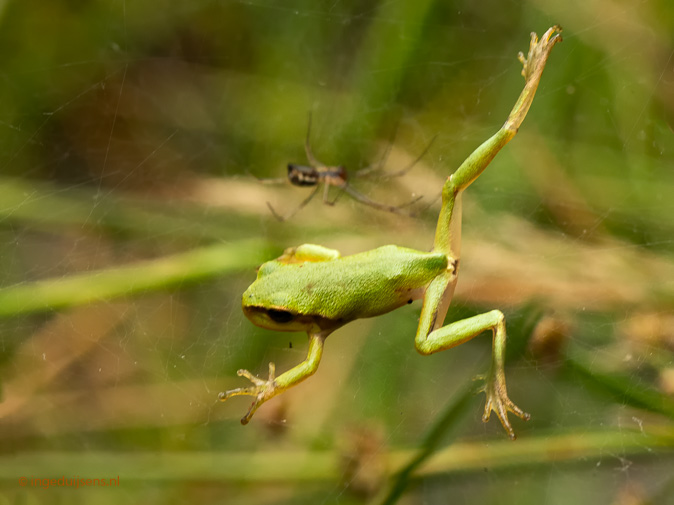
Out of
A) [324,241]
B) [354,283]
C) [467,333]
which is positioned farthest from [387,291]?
[324,241]

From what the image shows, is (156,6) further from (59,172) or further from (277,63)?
(59,172)

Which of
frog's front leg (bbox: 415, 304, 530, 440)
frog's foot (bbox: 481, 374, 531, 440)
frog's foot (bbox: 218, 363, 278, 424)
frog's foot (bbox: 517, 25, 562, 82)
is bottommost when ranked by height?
frog's foot (bbox: 218, 363, 278, 424)

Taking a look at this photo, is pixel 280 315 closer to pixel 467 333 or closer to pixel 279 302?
pixel 279 302

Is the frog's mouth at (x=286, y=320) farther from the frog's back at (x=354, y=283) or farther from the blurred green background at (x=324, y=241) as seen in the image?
the blurred green background at (x=324, y=241)

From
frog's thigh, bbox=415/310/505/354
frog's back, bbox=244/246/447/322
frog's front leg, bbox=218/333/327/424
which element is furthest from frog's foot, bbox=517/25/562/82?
frog's front leg, bbox=218/333/327/424

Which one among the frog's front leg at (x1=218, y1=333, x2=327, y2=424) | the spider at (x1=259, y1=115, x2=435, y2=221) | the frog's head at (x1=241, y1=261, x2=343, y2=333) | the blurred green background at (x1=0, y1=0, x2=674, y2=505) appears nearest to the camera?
the frog's head at (x1=241, y1=261, x2=343, y2=333)

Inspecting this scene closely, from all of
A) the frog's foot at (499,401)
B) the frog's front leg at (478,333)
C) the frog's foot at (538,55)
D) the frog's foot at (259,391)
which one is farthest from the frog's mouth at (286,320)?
the frog's foot at (538,55)

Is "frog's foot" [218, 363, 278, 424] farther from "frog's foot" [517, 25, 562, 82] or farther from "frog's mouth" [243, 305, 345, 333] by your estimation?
"frog's foot" [517, 25, 562, 82]

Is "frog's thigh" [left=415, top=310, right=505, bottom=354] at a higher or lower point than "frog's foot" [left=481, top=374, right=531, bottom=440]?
higher
